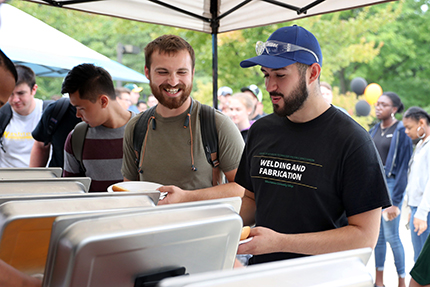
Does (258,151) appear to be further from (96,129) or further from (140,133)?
(96,129)

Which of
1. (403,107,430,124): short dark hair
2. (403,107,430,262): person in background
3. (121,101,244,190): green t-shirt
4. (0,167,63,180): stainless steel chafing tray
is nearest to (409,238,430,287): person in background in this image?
(121,101,244,190): green t-shirt

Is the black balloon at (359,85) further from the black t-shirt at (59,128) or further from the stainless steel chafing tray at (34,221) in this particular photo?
the stainless steel chafing tray at (34,221)

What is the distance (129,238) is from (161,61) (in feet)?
5.56

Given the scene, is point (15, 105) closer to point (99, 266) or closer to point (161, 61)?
point (161, 61)

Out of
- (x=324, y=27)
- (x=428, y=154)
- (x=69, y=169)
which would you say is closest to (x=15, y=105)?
(x=69, y=169)

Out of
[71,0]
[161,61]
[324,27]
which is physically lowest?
[161,61]

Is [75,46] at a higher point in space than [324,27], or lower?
lower

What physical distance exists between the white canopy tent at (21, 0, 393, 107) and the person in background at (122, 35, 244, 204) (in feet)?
4.82

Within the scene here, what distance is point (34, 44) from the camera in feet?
19.5

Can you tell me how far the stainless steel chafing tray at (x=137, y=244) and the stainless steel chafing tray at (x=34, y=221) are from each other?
155 mm

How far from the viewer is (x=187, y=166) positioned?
234cm

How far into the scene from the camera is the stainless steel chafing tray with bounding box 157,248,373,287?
0.60m

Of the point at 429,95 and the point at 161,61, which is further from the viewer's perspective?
the point at 429,95

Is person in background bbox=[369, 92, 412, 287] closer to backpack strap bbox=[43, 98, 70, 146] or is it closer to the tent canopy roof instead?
the tent canopy roof
